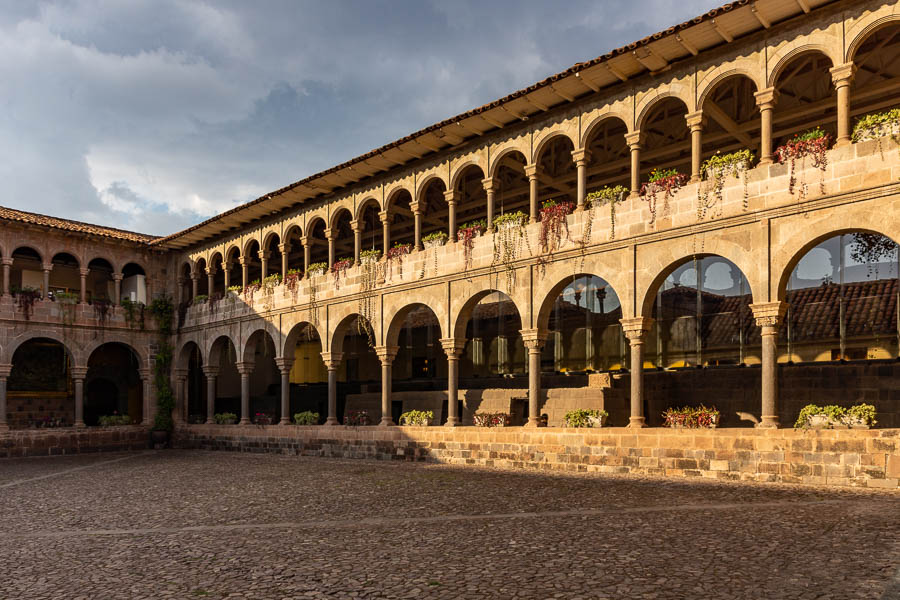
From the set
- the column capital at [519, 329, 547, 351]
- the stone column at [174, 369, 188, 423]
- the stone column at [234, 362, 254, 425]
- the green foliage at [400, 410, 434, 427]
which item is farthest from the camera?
the stone column at [174, 369, 188, 423]

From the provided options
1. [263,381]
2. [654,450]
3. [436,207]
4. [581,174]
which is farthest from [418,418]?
[263,381]

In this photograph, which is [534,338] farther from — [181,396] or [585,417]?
[181,396]

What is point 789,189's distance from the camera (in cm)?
1410

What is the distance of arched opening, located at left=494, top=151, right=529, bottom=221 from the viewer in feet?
70.0

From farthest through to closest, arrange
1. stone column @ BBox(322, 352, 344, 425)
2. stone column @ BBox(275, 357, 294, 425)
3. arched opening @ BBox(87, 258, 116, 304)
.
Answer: arched opening @ BBox(87, 258, 116, 304)
stone column @ BBox(275, 357, 294, 425)
stone column @ BBox(322, 352, 344, 425)

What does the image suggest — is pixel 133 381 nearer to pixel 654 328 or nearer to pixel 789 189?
pixel 654 328

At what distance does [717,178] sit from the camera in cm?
1524

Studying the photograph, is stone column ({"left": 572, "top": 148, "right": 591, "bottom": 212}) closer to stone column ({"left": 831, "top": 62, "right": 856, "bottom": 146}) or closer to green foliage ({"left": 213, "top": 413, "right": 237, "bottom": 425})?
stone column ({"left": 831, "top": 62, "right": 856, "bottom": 146})

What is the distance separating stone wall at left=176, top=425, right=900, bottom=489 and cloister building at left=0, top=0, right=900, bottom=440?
812 mm

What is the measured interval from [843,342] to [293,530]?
44.7 ft

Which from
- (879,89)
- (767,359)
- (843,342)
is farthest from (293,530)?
(879,89)

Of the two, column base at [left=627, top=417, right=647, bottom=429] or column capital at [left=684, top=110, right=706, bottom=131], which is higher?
column capital at [left=684, top=110, right=706, bottom=131]

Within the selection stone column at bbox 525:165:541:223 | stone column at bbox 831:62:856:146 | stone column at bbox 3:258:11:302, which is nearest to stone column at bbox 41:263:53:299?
stone column at bbox 3:258:11:302

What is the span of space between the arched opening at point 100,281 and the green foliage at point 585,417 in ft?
73.4
